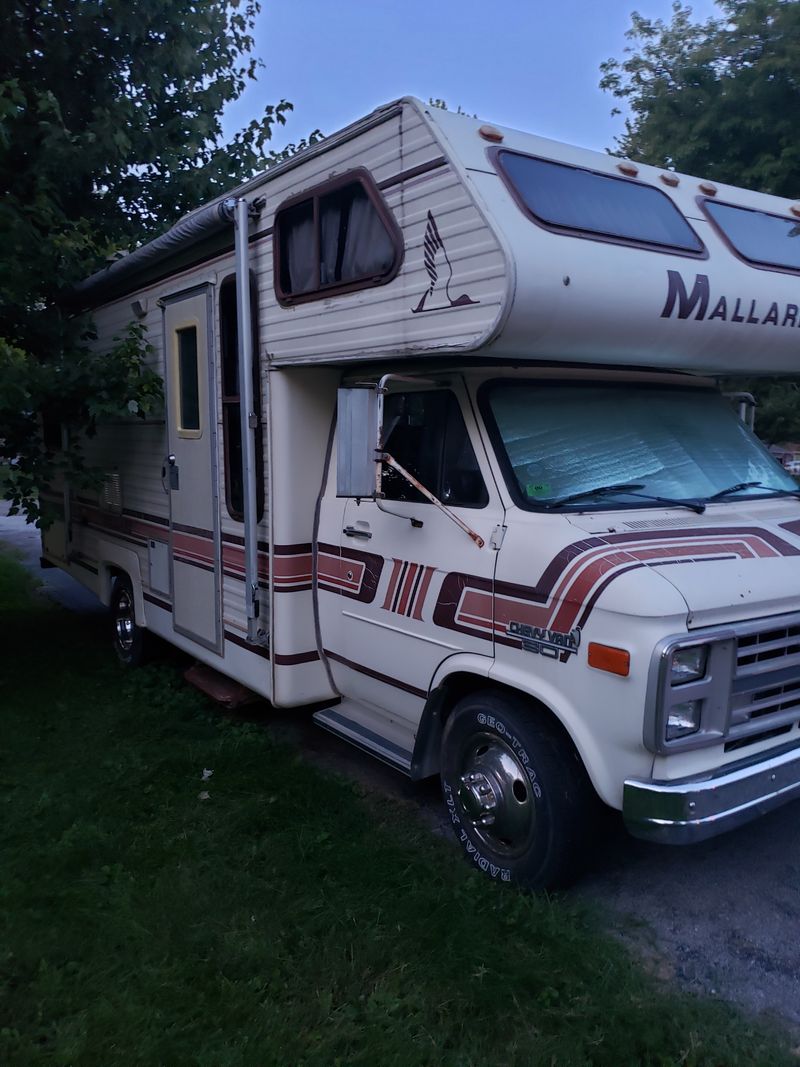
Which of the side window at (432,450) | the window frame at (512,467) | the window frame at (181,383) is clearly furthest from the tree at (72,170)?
the window frame at (512,467)

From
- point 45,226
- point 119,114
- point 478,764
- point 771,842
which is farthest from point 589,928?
point 119,114

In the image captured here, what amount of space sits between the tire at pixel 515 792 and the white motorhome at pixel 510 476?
0.04 ft

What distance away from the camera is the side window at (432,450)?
12.4 feet

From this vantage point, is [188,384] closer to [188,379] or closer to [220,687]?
[188,379]

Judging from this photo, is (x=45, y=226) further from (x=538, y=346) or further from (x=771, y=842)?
(x=771, y=842)

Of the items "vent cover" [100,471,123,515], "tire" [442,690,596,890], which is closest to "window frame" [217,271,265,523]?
"tire" [442,690,596,890]

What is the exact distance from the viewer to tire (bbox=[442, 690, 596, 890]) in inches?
132

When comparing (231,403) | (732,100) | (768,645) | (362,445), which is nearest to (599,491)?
(768,645)

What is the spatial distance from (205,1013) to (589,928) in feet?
4.67

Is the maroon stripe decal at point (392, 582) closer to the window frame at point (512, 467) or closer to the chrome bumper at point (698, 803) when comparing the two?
the window frame at point (512, 467)

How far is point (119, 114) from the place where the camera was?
6.59 m

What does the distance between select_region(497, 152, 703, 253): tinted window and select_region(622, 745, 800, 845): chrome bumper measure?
83.0 inches

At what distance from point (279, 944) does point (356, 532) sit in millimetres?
1885

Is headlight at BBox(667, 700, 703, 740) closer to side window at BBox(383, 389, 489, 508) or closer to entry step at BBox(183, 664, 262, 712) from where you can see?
side window at BBox(383, 389, 489, 508)
